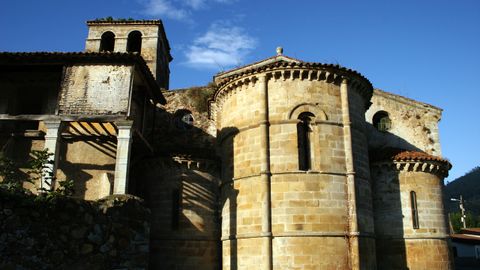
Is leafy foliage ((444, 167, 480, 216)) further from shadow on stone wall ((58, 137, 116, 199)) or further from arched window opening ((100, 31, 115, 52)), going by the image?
shadow on stone wall ((58, 137, 116, 199))

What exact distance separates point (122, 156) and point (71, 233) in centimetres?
571

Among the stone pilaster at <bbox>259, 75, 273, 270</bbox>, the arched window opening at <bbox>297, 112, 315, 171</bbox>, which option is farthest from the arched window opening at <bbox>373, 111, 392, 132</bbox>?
the stone pilaster at <bbox>259, 75, 273, 270</bbox>

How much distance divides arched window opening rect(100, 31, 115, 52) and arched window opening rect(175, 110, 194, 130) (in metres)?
9.60

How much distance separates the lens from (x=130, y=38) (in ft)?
92.0

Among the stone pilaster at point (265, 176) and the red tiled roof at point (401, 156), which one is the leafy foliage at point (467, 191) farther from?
the stone pilaster at point (265, 176)

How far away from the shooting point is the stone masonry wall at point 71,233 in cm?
696

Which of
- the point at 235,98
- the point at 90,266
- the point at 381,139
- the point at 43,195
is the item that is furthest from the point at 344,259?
the point at 381,139

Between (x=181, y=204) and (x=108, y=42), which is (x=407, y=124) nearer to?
(x=181, y=204)

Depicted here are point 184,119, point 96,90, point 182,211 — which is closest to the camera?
point 96,90

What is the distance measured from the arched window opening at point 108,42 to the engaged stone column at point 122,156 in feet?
52.7

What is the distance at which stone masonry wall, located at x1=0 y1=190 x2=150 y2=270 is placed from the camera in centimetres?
696

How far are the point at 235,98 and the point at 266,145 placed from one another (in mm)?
2707

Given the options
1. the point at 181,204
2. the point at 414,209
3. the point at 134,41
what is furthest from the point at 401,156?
the point at 134,41

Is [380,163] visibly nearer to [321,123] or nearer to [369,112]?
[321,123]
